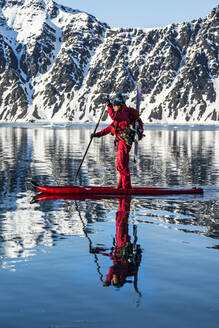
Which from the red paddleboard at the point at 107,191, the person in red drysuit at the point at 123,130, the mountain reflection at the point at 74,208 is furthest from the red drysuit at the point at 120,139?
the mountain reflection at the point at 74,208

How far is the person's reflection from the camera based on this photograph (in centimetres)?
789

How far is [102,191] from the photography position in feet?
56.6

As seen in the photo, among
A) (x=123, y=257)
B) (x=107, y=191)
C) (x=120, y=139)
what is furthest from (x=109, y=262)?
(x=120, y=139)

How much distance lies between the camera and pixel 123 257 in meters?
9.09

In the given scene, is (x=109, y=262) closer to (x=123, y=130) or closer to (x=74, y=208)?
(x=74, y=208)

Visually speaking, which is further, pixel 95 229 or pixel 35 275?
pixel 95 229

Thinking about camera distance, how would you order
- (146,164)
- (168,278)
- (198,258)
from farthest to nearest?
(146,164) < (198,258) < (168,278)

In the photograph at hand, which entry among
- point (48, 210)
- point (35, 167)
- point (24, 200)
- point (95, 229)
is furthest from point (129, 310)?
point (35, 167)

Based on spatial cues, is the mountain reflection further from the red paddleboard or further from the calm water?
the red paddleboard

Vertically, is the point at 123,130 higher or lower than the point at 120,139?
higher

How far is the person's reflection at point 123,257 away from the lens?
789 centimetres

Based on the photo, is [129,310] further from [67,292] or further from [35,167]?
[35,167]

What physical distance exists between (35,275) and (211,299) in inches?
107

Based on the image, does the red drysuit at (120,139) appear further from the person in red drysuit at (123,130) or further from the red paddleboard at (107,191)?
the red paddleboard at (107,191)
